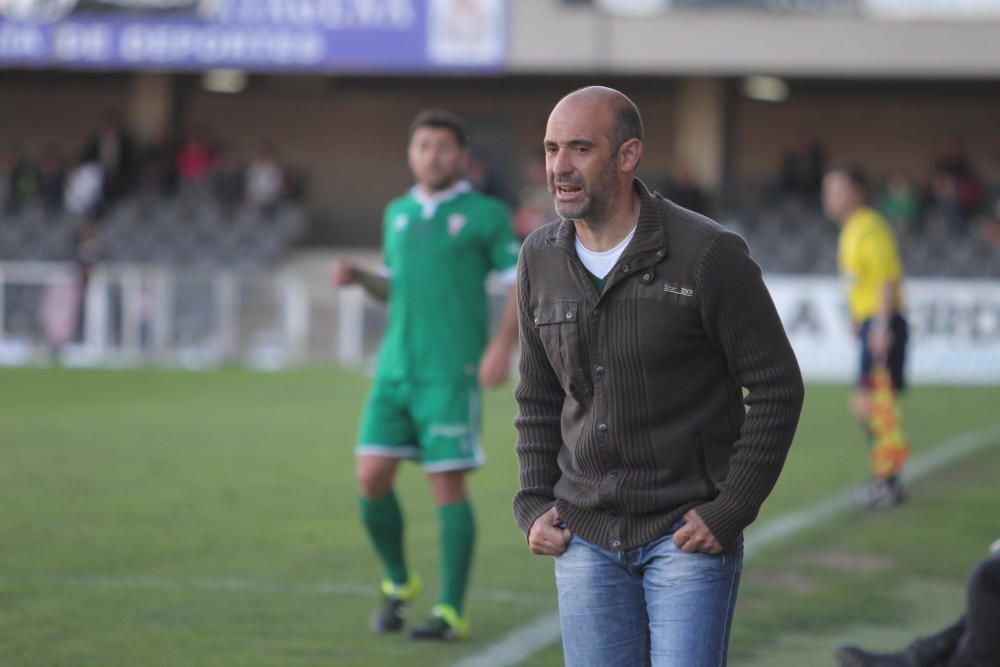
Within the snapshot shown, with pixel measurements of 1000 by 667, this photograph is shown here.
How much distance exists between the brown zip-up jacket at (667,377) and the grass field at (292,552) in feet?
9.10

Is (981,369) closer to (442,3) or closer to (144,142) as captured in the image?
(442,3)

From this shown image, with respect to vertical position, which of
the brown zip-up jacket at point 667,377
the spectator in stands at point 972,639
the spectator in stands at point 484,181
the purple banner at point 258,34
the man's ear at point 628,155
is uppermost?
the purple banner at point 258,34

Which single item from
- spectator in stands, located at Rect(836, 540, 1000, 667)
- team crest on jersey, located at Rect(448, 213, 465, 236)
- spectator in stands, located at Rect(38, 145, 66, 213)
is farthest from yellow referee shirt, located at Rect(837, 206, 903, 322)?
spectator in stands, located at Rect(38, 145, 66, 213)

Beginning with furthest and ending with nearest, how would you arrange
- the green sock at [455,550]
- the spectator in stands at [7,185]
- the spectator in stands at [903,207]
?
the spectator in stands at [7,185], the spectator in stands at [903,207], the green sock at [455,550]

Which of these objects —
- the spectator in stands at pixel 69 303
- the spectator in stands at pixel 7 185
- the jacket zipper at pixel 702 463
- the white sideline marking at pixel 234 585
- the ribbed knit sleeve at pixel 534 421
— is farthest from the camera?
the spectator in stands at pixel 7 185

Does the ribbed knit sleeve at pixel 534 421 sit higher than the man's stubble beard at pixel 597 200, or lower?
lower

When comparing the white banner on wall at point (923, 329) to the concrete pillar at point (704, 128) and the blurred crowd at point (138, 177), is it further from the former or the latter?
the blurred crowd at point (138, 177)

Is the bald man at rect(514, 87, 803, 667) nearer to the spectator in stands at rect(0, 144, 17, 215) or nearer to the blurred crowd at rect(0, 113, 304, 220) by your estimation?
the blurred crowd at rect(0, 113, 304, 220)

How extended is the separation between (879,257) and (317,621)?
5580 mm

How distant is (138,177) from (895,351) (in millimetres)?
21507

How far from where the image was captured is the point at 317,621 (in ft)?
24.5

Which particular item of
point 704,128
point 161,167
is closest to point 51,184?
point 161,167

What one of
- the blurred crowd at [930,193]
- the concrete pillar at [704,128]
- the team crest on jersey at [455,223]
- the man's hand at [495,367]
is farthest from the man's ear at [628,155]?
the concrete pillar at [704,128]

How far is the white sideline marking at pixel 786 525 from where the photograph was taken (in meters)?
6.88
